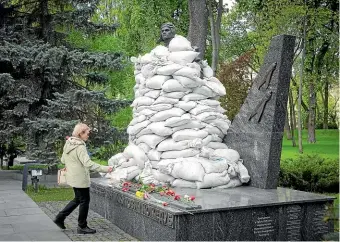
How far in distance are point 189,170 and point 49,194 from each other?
631 centimetres

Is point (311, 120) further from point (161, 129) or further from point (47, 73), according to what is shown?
point (161, 129)

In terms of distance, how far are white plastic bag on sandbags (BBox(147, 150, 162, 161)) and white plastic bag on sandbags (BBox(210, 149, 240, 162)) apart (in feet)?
3.12

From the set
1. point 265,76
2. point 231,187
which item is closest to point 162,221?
point 231,187

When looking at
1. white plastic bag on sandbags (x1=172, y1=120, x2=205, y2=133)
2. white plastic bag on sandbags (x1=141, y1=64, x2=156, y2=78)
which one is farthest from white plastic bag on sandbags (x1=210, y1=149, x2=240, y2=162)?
white plastic bag on sandbags (x1=141, y1=64, x2=156, y2=78)

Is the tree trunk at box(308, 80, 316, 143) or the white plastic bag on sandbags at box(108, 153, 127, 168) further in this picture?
the tree trunk at box(308, 80, 316, 143)

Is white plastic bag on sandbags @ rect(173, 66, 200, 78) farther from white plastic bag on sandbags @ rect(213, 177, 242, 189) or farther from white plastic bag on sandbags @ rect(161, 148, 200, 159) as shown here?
white plastic bag on sandbags @ rect(213, 177, 242, 189)

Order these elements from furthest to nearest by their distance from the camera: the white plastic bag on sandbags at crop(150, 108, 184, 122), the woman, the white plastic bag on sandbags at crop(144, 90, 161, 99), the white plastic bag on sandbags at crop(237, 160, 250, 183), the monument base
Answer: the white plastic bag on sandbags at crop(144, 90, 161, 99)
the white plastic bag on sandbags at crop(150, 108, 184, 122)
the white plastic bag on sandbags at crop(237, 160, 250, 183)
the woman
the monument base

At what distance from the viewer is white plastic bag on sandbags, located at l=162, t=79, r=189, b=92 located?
877 cm

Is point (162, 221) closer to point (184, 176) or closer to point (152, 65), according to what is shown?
point (184, 176)

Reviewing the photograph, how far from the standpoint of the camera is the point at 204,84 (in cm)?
906

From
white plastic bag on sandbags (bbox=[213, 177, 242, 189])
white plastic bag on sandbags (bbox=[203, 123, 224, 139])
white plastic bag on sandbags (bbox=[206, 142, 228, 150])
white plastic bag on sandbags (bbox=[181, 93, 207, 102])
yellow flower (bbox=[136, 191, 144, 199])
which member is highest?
white plastic bag on sandbags (bbox=[181, 93, 207, 102])

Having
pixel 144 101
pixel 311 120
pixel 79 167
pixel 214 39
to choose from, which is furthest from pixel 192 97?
pixel 311 120

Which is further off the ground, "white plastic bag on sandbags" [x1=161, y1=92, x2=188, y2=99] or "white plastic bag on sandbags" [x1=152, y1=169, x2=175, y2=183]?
"white plastic bag on sandbags" [x1=161, y1=92, x2=188, y2=99]

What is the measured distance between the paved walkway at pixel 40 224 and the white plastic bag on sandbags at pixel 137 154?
123 centimetres
